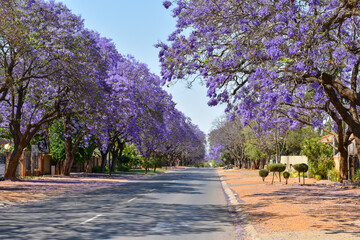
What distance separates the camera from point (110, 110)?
103 feet

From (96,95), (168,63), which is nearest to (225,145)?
(96,95)

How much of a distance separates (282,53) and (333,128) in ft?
63.3

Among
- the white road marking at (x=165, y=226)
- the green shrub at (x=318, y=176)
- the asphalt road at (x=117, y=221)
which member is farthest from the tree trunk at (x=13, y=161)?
the green shrub at (x=318, y=176)

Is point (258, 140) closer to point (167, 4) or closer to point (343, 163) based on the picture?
point (343, 163)

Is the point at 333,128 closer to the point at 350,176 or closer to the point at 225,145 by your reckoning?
the point at 350,176

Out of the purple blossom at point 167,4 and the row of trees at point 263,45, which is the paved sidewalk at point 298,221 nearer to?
the row of trees at point 263,45

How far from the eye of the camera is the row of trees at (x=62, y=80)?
23.3 m

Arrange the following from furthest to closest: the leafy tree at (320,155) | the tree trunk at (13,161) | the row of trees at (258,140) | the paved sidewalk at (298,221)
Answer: the row of trees at (258,140), the leafy tree at (320,155), the tree trunk at (13,161), the paved sidewalk at (298,221)

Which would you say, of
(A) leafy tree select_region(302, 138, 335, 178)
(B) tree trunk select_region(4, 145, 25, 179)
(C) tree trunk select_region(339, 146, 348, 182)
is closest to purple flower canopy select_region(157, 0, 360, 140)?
(C) tree trunk select_region(339, 146, 348, 182)

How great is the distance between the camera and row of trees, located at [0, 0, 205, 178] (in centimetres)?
2333

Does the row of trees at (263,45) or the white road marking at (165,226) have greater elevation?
the row of trees at (263,45)

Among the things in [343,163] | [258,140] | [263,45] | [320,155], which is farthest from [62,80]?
[258,140]

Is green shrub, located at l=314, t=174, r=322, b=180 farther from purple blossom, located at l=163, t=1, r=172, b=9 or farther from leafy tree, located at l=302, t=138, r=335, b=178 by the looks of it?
purple blossom, located at l=163, t=1, r=172, b=9

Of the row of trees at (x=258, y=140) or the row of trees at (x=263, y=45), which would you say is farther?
the row of trees at (x=258, y=140)
